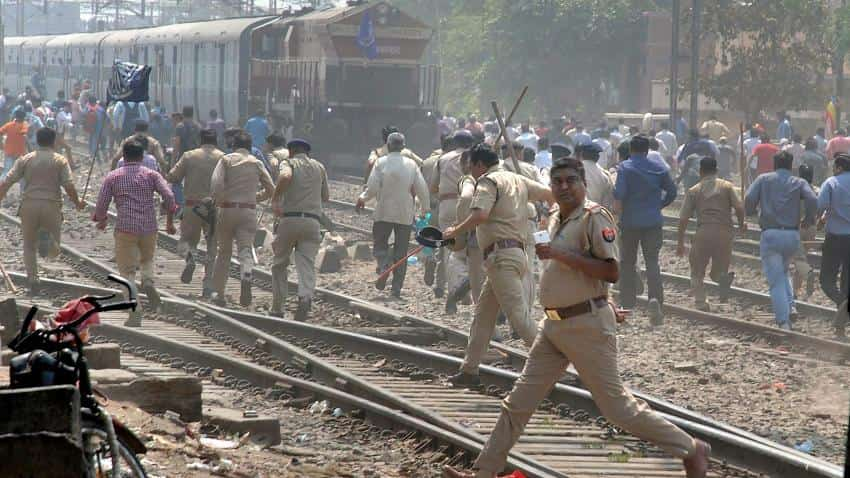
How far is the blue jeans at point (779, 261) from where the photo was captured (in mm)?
13891

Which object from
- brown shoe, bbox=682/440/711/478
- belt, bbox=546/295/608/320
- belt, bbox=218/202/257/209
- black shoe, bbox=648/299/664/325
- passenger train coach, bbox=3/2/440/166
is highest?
passenger train coach, bbox=3/2/440/166

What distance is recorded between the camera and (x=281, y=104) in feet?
110

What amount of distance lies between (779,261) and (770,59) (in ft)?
73.6

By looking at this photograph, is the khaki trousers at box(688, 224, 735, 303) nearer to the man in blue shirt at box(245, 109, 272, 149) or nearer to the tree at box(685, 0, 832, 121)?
the man in blue shirt at box(245, 109, 272, 149)

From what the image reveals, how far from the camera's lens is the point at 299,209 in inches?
538

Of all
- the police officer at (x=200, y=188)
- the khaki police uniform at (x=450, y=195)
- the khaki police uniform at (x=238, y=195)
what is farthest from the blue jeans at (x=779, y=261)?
the police officer at (x=200, y=188)

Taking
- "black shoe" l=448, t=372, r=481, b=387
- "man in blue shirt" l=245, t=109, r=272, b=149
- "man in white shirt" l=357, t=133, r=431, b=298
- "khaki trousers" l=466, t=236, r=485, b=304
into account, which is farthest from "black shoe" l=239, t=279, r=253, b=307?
"man in blue shirt" l=245, t=109, r=272, b=149

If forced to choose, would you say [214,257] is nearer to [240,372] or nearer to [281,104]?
[240,372]

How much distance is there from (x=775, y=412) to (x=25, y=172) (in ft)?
25.8

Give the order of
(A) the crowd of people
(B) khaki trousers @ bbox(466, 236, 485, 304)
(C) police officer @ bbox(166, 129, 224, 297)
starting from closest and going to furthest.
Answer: (A) the crowd of people
(B) khaki trousers @ bbox(466, 236, 485, 304)
(C) police officer @ bbox(166, 129, 224, 297)

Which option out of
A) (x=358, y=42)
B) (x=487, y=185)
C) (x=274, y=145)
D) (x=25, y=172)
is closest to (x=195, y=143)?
(x=274, y=145)

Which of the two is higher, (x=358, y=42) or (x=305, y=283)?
(x=358, y=42)

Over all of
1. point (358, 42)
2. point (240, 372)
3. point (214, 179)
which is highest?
point (358, 42)

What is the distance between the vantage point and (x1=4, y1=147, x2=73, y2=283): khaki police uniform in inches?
565
